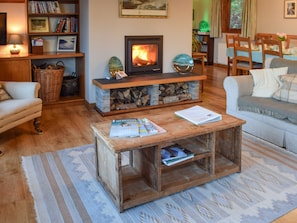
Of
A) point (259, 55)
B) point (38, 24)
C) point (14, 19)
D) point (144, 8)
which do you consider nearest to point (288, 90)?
point (144, 8)

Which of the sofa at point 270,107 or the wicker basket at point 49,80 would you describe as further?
the wicker basket at point 49,80

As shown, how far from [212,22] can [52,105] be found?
6.11 m

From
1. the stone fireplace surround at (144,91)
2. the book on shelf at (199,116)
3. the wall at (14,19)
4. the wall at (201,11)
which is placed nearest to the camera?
the book on shelf at (199,116)

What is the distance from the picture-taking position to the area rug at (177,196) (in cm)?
231

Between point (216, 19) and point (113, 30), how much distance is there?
5.36 metres

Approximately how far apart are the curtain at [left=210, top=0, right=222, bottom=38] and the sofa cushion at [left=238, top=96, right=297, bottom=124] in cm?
606

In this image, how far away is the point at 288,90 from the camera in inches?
143

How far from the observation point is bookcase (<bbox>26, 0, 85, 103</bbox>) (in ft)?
16.0

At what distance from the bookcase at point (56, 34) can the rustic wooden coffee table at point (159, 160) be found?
2.62 metres

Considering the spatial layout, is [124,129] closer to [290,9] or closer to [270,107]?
[270,107]

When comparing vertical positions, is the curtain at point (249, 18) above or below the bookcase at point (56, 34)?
above

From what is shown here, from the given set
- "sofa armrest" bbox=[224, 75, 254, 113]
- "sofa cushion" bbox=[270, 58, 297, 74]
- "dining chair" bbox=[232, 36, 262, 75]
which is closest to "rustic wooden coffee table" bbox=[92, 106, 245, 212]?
"sofa armrest" bbox=[224, 75, 254, 113]

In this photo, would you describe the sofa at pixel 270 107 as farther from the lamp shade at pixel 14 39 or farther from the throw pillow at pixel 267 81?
the lamp shade at pixel 14 39

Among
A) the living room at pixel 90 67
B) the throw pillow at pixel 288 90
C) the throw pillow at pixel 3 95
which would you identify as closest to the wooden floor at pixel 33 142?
the living room at pixel 90 67
